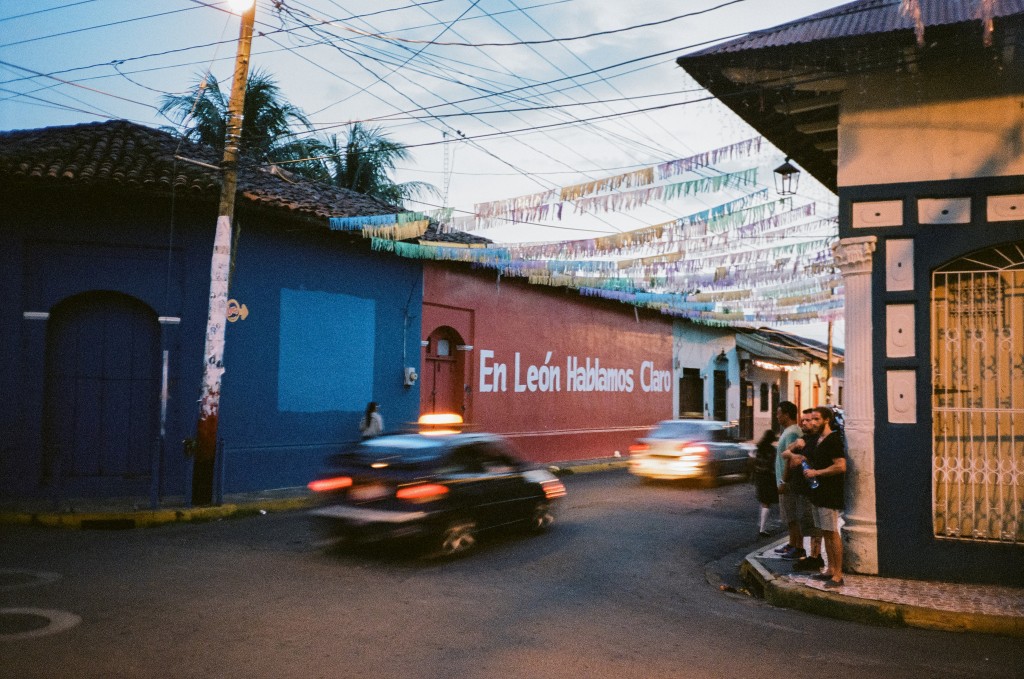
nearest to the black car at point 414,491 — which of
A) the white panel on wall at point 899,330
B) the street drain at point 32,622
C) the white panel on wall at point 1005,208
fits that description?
the street drain at point 32,622

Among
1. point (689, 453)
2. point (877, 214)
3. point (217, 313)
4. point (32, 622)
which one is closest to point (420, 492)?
point (32, 622)

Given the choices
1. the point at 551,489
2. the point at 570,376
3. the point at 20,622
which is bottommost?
the point at 20,622

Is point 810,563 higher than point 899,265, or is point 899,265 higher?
point 899,265

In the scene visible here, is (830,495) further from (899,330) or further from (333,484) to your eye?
(333,484)

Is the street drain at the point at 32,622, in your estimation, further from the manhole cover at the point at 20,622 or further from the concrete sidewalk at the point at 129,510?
the concrete sidewalk at the point at 129,510

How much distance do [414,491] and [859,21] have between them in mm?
6592

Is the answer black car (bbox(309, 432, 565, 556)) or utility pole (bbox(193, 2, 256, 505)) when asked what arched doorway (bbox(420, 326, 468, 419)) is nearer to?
utility pole (bbox(193, 2, 256, 505))

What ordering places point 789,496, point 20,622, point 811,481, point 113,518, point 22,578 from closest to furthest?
point 20,622
point 22,578
point 811,481
point 789,496
point 113,518

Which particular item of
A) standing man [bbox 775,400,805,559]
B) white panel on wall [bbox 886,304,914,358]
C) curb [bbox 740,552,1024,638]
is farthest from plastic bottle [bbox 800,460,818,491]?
white panel on wall [bbox 886,304,914,358]

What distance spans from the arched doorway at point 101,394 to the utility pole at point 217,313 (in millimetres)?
1412

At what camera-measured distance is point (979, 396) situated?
8.05 metres

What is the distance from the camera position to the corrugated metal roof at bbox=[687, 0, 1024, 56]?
732 cm

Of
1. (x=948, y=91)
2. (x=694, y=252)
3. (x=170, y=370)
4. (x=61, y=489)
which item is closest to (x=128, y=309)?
(x=170, y=370)

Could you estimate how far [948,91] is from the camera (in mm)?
8039
